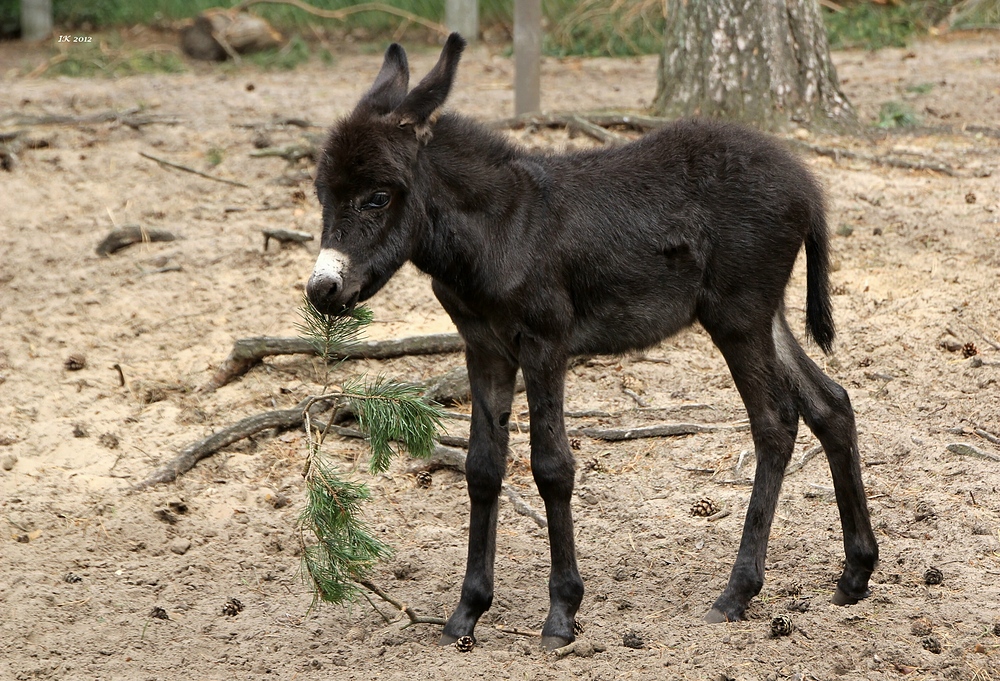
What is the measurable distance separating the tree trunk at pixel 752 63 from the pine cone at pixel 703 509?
4583 mm

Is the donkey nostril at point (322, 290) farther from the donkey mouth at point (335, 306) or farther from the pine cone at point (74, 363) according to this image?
the pine cone at point (74, 363)

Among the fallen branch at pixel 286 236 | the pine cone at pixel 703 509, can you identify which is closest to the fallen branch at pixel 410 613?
the pine cone at pixel 703 509

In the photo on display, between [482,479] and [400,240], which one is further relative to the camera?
[482,479]

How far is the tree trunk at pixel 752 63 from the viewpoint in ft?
29.6

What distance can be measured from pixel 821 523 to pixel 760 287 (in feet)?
4.33

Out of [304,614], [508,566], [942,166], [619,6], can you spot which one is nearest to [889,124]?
[942,166]

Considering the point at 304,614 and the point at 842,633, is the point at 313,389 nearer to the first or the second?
the point at 304,614

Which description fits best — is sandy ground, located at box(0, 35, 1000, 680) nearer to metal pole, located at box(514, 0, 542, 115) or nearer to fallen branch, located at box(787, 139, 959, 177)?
fallen branch, located at box(787, 139, 959, 177)

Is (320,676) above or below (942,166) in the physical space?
below

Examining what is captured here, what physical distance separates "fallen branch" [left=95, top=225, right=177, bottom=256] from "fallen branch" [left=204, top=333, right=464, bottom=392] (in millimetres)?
2144

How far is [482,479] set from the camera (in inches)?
170

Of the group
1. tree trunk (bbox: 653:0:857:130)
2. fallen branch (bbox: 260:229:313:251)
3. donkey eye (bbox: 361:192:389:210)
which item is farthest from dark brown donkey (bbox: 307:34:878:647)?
tree trunk (bbox: 653:0:857:130)

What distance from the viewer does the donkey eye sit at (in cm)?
385

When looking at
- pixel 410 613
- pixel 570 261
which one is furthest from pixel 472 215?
pixel 410 613
